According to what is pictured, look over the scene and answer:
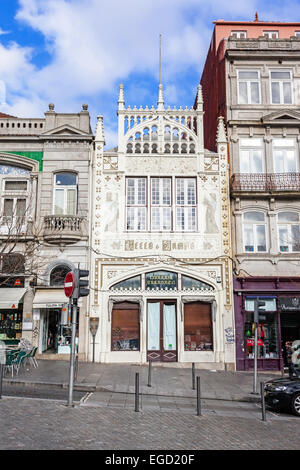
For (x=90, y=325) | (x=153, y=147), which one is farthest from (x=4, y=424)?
(x=153, y=147)

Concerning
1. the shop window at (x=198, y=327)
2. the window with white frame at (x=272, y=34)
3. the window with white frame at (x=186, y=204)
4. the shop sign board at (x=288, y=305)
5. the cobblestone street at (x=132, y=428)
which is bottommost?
the cobblestone street at (x=132, y=428)

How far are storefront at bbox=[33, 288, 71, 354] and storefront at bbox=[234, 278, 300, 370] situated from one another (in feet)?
26.3

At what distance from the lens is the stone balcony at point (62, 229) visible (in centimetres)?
1936

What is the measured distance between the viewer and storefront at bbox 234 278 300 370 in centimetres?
1891

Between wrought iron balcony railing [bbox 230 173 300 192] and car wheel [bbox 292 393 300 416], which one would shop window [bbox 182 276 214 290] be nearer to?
wrought iron balcony railing [bbox 230 173 300 192]

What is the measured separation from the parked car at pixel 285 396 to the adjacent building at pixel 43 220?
9.48m

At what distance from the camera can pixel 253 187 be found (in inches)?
802

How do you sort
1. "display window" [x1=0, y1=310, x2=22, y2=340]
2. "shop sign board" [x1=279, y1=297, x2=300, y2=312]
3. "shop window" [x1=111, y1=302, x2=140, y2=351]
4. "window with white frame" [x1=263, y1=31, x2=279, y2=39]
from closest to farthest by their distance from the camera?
"shop window" [x1=111, y1=302, x2=140, y2=351]
"display window" [x1=0, y1=310, x2=22, y2=340]
"shop sign board" [x1=279, y1=297, x2=300, y2=312]
"window with white frame" [x1=263, y1=31, x2=279, y2=39]

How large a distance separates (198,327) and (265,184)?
7.79 m

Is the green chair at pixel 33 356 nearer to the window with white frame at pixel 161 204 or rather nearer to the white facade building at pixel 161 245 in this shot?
the white facade building at pixel 161 245

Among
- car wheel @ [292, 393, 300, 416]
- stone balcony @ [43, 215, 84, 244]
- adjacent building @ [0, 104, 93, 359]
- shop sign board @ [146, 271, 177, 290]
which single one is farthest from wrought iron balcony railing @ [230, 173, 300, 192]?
car wheel @ [292, 393, 300, 416]

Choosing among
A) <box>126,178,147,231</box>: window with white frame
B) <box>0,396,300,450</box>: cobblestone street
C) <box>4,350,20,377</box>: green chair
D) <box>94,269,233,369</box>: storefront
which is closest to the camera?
<box>0,396,300,450</box>: cobblestone street

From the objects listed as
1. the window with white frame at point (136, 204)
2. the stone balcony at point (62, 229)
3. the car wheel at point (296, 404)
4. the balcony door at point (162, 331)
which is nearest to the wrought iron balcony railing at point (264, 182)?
the window with white frame at point (136, 204)
